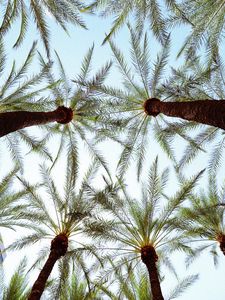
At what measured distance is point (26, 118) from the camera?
1005 centimetres

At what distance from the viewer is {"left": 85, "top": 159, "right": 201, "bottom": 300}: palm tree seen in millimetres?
12266

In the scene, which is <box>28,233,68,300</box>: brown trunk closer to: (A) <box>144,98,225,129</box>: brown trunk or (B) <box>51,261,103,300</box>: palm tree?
(B) <box>51,261,103,300</box>: palm tree

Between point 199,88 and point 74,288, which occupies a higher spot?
point 199,88

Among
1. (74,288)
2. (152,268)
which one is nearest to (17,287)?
(74,288)

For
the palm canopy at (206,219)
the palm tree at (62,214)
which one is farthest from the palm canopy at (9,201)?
the palm canopy at (206,219)

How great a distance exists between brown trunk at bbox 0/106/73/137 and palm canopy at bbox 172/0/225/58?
456cm

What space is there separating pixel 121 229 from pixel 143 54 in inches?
235

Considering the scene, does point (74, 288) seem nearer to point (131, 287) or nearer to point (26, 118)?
point (131, 287)

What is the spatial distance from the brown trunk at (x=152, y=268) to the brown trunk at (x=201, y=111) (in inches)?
184

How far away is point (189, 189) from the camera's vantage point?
40.2 feet

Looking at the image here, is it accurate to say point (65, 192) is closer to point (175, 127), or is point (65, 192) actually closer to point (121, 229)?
point (121, 229)

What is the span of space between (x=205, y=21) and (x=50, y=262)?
29.4 ft

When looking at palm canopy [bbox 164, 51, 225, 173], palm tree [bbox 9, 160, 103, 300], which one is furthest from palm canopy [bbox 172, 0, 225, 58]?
palm tree [bbox 9, 160, 103, 300]

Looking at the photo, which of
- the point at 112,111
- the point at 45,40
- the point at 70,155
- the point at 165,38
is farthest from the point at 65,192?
the point at 165,38
